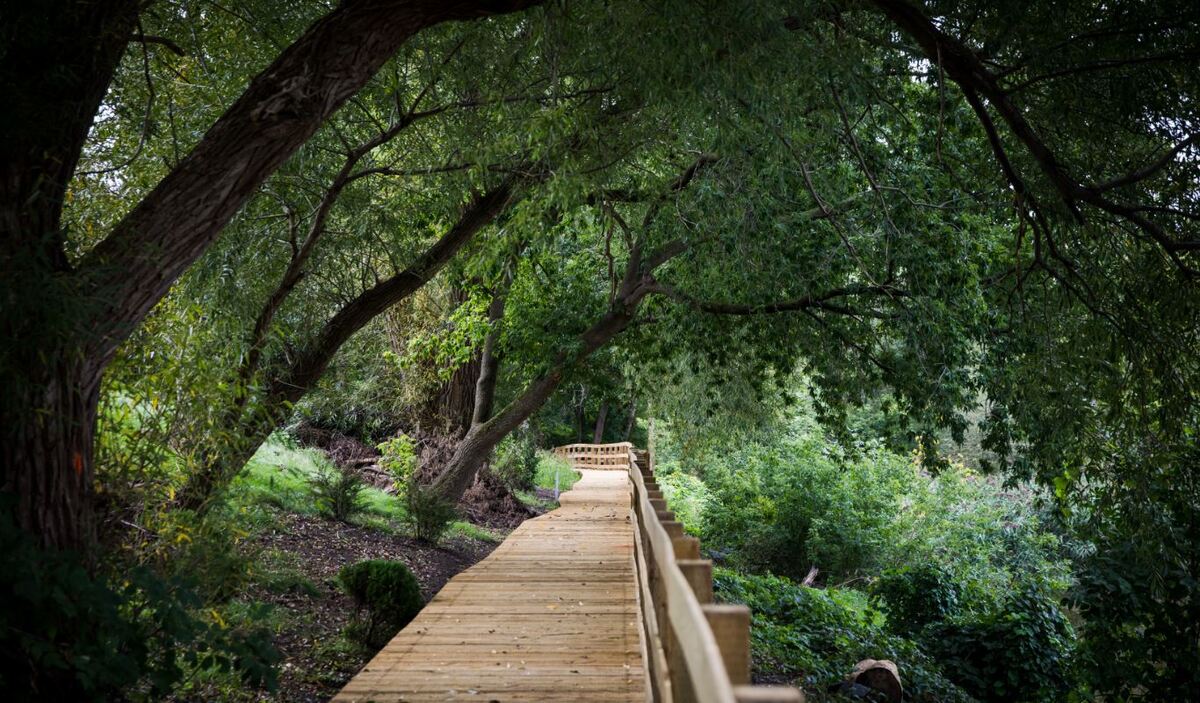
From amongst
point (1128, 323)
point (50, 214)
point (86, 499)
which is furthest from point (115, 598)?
point (1128, 323)

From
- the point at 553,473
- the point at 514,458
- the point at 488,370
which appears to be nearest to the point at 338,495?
the point at 488,370

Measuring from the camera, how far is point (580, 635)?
665 cm

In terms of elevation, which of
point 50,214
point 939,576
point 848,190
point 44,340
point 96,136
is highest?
point 848,190

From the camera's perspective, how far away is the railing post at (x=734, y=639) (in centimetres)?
227

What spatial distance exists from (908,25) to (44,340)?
548 centimetres

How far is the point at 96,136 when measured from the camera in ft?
24.2

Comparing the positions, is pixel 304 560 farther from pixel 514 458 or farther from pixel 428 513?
pixel 514 458

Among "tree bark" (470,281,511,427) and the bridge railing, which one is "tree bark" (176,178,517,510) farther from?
"tree bark" (470,281,511,427)

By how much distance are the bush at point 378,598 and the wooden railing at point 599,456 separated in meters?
19.6

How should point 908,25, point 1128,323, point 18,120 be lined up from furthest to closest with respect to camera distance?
point 1128,323, point 908,25, point 18,120

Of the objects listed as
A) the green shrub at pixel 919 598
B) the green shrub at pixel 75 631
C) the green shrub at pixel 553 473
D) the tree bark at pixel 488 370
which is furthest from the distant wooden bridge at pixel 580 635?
the green shrub at pixel 553 473

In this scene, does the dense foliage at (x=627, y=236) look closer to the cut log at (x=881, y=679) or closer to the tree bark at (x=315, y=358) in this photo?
the tree bark at (x=315, y=358)

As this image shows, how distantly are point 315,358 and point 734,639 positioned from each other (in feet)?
25.2

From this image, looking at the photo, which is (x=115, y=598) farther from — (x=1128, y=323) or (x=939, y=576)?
(x=939, y=576)
